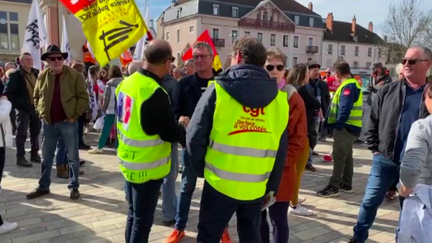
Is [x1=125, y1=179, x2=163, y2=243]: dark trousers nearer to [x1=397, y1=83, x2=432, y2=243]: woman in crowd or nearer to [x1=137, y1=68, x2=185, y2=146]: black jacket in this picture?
[x1=137, y1=68, x2=185, y2=146]: black jacket

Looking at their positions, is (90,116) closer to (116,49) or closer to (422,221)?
(116,49)

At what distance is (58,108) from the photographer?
4711mm

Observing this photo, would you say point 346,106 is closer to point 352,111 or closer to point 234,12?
point 352,111

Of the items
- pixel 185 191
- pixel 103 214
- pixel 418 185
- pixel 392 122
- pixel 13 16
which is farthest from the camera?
pixel 13 16

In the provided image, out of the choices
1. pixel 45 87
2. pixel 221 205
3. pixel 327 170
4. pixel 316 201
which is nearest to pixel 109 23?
pixel 45 87

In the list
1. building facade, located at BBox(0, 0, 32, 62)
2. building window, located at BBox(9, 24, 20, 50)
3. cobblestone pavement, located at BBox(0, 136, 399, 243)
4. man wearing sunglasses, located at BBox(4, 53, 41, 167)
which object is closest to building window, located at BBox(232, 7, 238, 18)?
building facade, located at BBox(0, 0, 32, 62)

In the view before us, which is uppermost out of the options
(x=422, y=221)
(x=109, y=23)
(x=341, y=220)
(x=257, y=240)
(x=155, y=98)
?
(x=109, y=23)

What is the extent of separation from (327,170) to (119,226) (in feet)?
14.2

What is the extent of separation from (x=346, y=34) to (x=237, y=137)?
210 ft

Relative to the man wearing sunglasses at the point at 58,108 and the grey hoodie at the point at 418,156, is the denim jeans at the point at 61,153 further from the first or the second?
the grey hoodie at the point at 418,156

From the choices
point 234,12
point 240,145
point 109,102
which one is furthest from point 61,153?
point 234,12

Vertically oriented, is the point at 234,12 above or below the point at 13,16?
above

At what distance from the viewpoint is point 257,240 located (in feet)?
8.21

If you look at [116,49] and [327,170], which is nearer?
[116,49]
